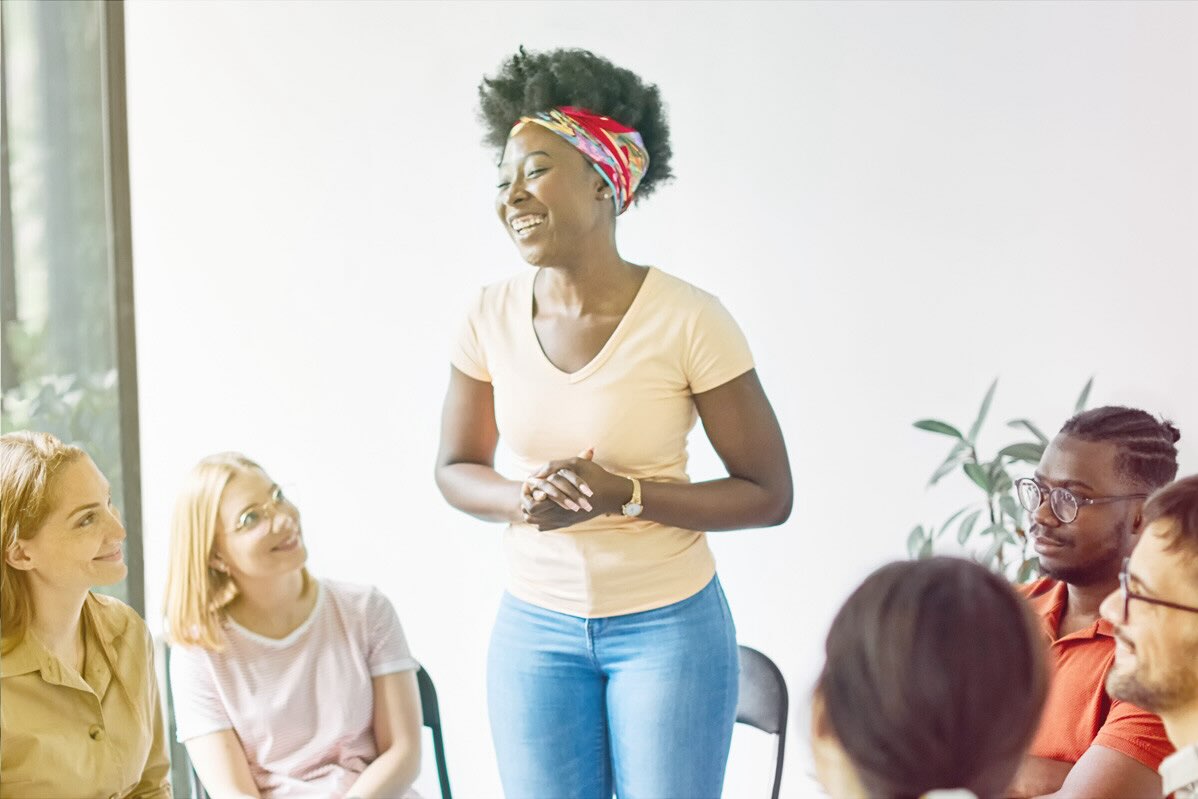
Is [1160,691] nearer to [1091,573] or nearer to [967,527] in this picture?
[1091,573]

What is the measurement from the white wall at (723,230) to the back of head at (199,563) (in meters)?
0.60

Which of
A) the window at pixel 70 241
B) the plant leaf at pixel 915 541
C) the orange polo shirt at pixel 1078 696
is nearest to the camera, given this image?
the orange polo shirt at pixel 1078 696

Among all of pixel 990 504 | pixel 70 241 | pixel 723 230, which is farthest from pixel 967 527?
pixel 70 241

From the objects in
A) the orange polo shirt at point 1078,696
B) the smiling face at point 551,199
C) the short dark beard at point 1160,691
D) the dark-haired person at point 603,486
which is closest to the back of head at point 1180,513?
the short dark beard at point 1160,691

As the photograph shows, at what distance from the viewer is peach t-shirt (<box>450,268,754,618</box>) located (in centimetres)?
209

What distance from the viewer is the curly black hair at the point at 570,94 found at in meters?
2.21

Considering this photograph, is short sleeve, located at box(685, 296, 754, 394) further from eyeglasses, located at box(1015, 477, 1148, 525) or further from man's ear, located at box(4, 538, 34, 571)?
man's ear, located at box(4, 538, 34, 571)

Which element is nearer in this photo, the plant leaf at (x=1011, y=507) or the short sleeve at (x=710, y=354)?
the short sleeve at (x=710, y=354)

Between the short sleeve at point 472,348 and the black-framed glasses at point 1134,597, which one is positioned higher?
the short sleeve at point 472,348

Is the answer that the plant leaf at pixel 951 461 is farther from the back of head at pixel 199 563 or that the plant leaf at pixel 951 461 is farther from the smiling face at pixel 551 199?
the back of head at pixel 199 563

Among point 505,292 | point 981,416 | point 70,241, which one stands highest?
point 70,241

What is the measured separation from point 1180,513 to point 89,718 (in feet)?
5.33

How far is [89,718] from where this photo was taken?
1938mm

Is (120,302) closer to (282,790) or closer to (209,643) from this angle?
(209,643)
